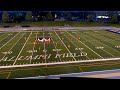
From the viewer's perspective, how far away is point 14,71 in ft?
36.4

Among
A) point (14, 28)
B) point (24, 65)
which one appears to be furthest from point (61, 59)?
point (14, 28)

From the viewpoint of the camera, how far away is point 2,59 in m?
13.8

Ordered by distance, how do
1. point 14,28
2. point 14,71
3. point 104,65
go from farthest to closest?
1. point 14,28
2. point 104,65
3. point 14,71

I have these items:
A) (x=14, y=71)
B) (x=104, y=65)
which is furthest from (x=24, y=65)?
(x=104, y=65)
